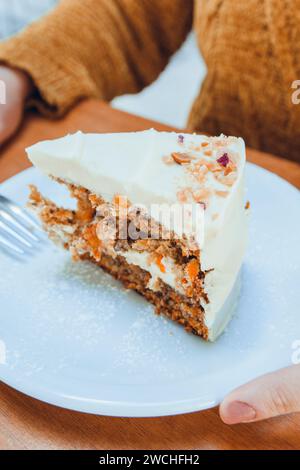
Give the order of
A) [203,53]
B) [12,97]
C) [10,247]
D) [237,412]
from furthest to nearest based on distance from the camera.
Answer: [203,53]
[12,97]
[10,247]
[237,412]

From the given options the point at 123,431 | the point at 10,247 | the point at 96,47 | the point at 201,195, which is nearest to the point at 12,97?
the point at 96,47

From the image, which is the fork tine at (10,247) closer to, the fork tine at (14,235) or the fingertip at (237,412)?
the fork tine at (14,235)

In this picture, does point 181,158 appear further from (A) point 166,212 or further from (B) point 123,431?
(B) point 123,431

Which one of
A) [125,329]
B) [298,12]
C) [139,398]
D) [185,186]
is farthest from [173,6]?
[139,398]

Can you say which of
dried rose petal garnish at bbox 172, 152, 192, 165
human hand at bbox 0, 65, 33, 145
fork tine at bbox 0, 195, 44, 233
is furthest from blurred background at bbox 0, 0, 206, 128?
dried rose petal garnish at bbox 172, 152, 192, 165

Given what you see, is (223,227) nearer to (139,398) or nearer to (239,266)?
(239,266)

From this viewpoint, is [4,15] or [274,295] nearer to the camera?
[274,295]
